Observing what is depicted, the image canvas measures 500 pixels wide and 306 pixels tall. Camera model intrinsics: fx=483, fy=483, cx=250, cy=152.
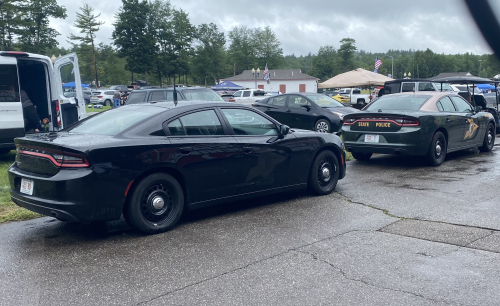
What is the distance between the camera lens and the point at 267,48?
11344 cm

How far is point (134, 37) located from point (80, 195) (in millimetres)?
70263

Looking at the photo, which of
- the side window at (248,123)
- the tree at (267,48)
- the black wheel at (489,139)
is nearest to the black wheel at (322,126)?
the black wheel at (489,139)

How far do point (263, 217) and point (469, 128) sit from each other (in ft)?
22.1

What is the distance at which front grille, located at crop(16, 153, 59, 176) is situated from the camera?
193 inches

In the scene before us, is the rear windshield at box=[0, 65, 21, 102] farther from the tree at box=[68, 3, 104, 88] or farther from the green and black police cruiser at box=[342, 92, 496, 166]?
the tree at box=[68, 3, 104, 88]

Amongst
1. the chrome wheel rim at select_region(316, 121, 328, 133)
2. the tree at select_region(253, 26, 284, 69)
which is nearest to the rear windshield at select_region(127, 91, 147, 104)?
the chrome wheel rim at select_region(316, 121, 328, 133)

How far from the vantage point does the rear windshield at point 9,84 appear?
31.6 feet

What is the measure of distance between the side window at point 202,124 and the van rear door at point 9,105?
5433 mm

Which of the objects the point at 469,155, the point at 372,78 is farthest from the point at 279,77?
the point at 469,155

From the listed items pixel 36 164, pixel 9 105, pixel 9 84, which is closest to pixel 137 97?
pixel 9 84

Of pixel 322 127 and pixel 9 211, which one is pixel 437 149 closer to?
pixel 322 127

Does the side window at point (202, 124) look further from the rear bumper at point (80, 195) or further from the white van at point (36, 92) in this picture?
the white van at point (36, 92)

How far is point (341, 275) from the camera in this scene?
4.00m

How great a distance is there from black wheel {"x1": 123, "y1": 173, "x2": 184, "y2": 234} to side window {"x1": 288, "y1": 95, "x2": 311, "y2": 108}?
10.6 metres
